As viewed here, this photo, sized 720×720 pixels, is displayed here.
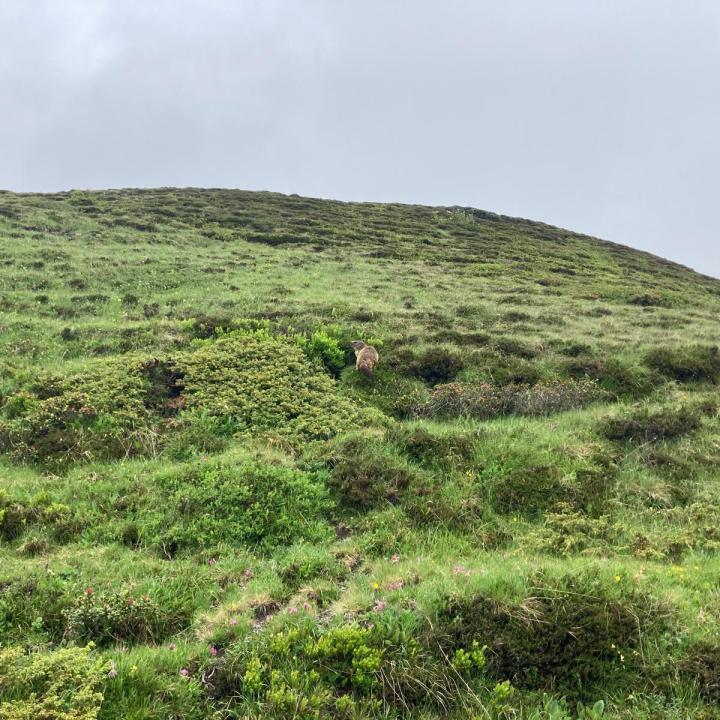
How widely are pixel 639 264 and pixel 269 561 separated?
49.2 m

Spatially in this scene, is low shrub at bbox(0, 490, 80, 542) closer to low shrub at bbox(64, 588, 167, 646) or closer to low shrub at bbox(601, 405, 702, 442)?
low shrub at bbox(64, 588, 167, 646)

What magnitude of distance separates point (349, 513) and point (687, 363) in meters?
11.5

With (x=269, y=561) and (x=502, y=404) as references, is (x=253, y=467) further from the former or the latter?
(x=502, y=404)

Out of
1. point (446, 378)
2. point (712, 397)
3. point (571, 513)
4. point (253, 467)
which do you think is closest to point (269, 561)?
point (253, 467)

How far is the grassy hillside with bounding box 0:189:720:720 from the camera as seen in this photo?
4727mm

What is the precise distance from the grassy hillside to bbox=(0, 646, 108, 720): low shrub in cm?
2

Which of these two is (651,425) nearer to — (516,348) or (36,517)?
(516,348)

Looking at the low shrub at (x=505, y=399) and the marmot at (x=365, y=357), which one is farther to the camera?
Answer: the marmot at (x=365, y=357)

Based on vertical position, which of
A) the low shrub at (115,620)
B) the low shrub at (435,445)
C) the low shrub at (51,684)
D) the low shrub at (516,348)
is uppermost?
the low shrub at (516,348)

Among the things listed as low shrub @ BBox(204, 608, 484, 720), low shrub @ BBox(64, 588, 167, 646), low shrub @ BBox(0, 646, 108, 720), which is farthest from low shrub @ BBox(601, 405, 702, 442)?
low shrub @ BBox(0, 646, 108, 720)

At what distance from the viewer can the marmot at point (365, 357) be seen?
13796 mm

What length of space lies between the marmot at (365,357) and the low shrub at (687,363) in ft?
24.9

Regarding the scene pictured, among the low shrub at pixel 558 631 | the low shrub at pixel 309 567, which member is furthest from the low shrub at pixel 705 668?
the low shrub at pixel 309 567

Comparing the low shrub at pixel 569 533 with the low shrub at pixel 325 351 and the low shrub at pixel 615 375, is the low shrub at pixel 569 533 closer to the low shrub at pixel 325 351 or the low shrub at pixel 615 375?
the low shrub at pixel 615 375
